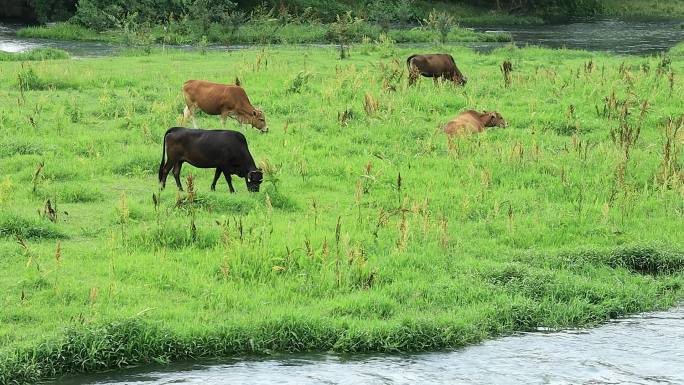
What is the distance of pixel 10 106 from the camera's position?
1798 cm

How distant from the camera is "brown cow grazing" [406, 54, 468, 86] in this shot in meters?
22.3

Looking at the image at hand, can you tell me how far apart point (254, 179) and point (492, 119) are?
5.71 m

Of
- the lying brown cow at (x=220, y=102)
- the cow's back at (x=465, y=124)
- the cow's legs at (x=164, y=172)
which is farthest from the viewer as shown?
the lying brown cow at (x=220, y=102)

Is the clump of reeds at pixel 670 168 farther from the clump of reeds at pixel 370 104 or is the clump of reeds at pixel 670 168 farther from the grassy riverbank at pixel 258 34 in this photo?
the grassy riverbank at pixel 258 34

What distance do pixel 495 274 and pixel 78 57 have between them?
2433 centimetres

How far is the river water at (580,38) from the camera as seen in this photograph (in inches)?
1465

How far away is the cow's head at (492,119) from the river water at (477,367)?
8.31 metres

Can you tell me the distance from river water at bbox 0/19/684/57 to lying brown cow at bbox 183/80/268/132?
16.7 metres

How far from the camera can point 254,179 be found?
1303cm

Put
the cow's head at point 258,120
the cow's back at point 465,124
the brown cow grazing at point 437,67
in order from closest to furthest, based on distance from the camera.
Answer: the cow's back at point 465,124 < the cow's head at point 258,120 < the brown cow grazing at point 437,67

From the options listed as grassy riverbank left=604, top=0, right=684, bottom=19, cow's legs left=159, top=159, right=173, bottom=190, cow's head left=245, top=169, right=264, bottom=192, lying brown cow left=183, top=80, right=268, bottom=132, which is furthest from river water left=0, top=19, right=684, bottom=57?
cow's head left=245, top=169, right=264, bottom=192

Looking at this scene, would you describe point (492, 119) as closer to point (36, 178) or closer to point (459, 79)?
point (459, 79)

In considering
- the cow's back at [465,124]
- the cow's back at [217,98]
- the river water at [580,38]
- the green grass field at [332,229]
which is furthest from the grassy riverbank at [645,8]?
the cow's back at [217,98]

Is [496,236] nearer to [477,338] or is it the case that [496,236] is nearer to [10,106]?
[477,338]
